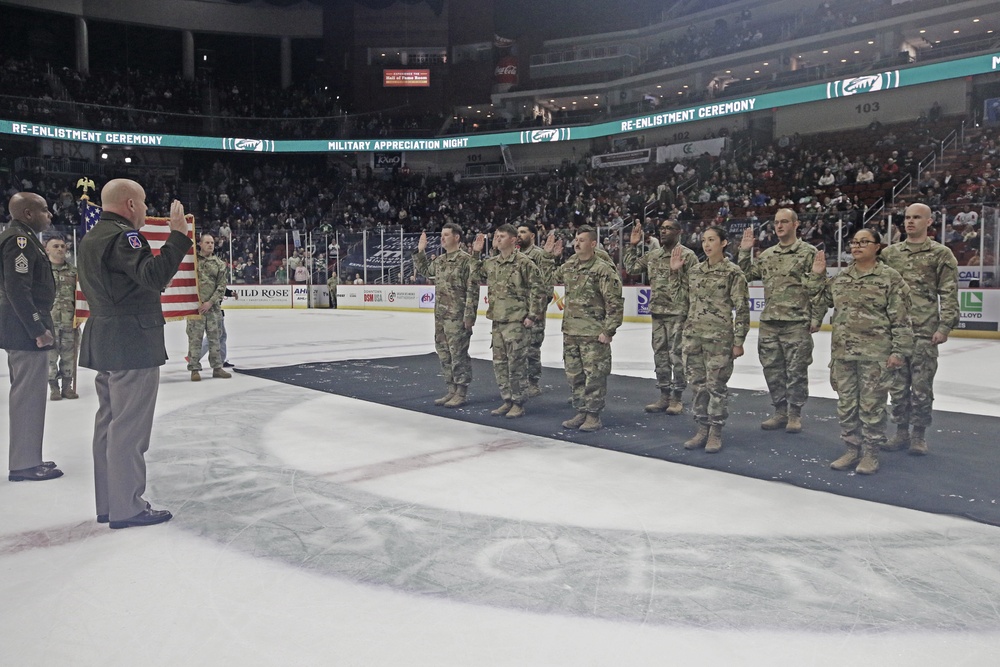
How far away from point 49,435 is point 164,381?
10.2ft

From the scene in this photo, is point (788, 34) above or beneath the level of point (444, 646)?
above

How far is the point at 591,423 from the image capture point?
6.60 metres

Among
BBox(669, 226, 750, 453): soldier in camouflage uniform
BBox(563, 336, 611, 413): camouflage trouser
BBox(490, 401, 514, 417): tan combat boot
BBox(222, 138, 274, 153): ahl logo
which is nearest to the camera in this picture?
BBox(669, 226, 750, 453): soldier in camouflage uniform

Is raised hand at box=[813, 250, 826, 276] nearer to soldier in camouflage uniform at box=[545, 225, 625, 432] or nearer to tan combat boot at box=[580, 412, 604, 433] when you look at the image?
soldier in camouflage uniform at box=[545, 225, 625, 432]

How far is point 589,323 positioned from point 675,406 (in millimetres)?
1410

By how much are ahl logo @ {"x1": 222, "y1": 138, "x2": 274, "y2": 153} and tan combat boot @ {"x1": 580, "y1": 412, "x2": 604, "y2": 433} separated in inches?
1275

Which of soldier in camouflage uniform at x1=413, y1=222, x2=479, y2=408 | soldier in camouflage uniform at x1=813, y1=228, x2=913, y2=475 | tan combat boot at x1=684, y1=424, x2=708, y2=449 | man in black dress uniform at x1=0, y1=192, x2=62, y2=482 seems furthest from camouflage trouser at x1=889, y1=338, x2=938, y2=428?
man in black dress uniform at x1=0, y1=192, x2=62, y2=482

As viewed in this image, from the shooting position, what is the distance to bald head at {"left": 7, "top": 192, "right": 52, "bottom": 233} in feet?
15.9

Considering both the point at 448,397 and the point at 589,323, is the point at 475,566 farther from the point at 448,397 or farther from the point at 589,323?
the point at 448,397

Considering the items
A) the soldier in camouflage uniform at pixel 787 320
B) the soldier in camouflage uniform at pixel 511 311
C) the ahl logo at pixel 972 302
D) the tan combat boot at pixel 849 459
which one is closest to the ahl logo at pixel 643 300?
the ahl logo at pixel 972 302

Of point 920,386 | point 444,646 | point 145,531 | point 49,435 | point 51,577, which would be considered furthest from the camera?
point 49,435

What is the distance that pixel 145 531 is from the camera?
13.3ft

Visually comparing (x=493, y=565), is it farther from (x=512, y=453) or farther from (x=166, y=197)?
(x=166, y=197)

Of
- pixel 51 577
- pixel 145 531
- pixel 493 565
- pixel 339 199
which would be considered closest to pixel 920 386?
pixel 493 565
